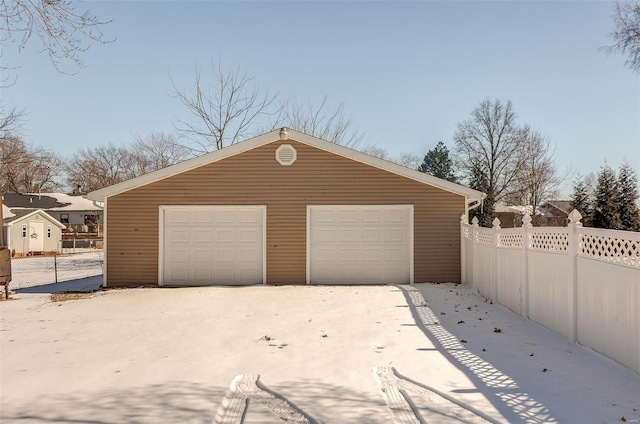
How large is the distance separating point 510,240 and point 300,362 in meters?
4.48

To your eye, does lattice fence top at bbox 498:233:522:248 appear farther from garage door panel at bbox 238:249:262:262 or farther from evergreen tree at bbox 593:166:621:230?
evergreen tree at bbox 593:166:621:230

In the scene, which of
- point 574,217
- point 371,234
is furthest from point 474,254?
point 574,217

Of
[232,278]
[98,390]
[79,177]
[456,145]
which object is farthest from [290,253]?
[79,177]

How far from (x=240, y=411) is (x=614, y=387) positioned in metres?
3.30

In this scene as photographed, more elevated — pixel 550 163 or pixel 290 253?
pixel 550 163

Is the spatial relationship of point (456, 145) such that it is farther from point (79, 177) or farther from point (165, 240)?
point (79, 177)

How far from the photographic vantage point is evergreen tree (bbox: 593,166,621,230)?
21.0m

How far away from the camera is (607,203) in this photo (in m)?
21.2

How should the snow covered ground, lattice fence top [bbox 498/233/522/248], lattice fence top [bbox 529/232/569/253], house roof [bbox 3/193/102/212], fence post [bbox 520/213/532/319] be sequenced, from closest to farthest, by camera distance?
lattice fence top [bbox 529/232/569/253]
fence post [bbox 520/213/532/319]
lattice fence top [bbox 498/233/522/248]
the snow covered ground
house roof [bbox 3/193/102/212]

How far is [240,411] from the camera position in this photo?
387cm

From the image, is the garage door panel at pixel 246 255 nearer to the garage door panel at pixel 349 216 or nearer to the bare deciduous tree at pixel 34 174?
the garage door panel at pixel 349 216

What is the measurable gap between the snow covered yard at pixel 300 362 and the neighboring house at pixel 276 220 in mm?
2861

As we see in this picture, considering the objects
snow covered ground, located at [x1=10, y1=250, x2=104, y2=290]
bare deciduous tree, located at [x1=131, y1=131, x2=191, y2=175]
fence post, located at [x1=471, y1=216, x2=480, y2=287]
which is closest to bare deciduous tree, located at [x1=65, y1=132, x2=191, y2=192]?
bare deciduous tree, located at [x1=131, y1=131, x2=191, y2=175]

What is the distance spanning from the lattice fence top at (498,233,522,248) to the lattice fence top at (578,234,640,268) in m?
1.83
